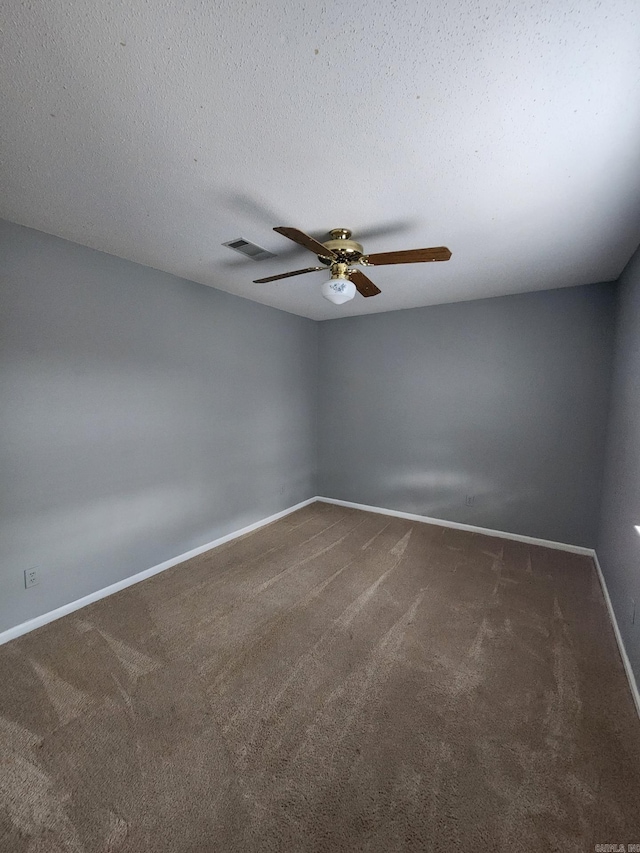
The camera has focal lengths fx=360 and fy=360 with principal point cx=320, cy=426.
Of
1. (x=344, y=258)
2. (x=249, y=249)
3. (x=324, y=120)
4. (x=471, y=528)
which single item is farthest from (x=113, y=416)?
(x=471, y=528)

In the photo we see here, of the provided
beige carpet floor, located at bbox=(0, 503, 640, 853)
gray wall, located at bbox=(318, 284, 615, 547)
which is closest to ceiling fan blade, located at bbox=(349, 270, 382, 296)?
gray wall, located at bbox=(318, 284, 615, 547)

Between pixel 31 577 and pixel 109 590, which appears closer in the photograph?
pixel 31 577

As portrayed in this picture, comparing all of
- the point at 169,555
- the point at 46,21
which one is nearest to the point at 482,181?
the point at 46,21

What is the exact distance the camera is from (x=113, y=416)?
2.73 meters

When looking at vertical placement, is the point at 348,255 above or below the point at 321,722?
above

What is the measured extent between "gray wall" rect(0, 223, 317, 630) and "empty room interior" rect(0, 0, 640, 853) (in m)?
0.02

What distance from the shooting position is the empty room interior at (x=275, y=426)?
1.18 m

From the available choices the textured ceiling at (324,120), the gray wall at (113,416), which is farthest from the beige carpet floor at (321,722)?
the textured ceiling at (324,120)

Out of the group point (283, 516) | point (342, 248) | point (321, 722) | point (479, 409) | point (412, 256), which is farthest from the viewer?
point (283, 516)

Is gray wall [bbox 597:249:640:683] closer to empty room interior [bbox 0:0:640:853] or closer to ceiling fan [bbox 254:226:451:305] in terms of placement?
empty room interior [bbox 0:0:640:853]

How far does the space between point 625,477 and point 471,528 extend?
1.86 metres

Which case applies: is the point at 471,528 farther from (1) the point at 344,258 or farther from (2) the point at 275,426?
(1) the point at 344,258

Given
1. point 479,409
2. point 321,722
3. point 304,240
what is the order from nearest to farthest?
point 321,722 < point 304,240 < point 479,409

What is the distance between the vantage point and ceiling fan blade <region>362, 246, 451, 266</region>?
6.24ft
